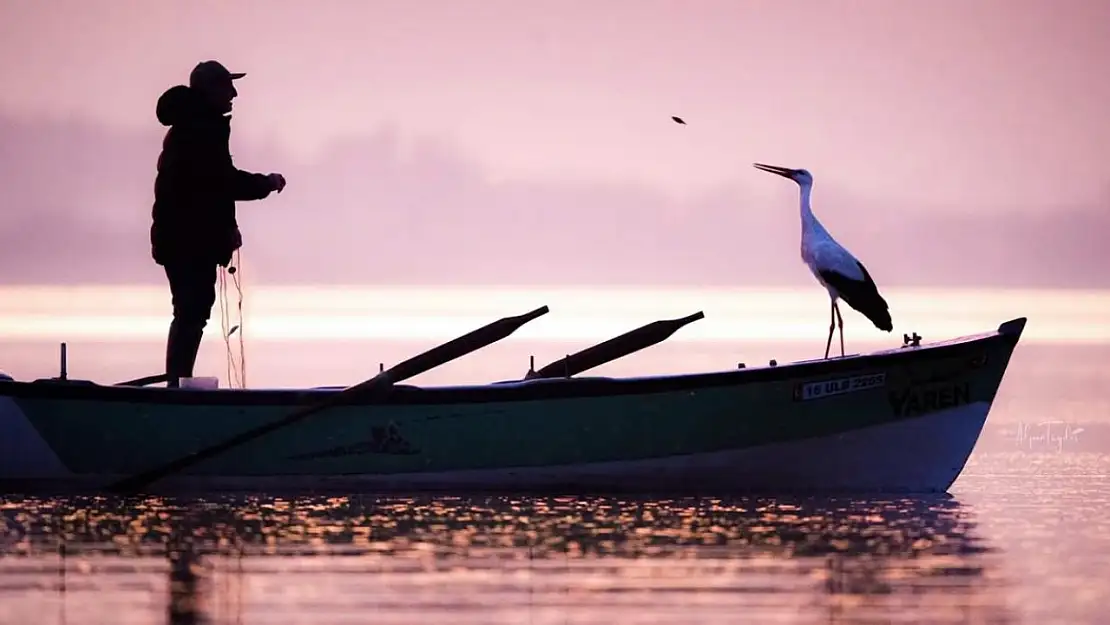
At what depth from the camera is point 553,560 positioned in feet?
49.5

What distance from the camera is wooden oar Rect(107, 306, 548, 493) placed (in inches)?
792

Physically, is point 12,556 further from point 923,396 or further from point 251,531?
point 923,396

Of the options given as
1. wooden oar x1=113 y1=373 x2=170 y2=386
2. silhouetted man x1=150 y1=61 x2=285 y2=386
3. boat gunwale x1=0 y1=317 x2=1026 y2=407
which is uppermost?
silhouetted man x1=150 y1=61 x2=285 y2=386

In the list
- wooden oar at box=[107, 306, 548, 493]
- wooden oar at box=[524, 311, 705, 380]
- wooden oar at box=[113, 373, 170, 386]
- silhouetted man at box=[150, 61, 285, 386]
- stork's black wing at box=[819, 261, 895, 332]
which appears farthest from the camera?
stork's black wing at box=[819, 261, 895, 332]

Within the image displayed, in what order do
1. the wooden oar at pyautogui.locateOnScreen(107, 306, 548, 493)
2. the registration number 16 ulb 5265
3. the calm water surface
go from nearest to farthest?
the calm water surface, the registration number 16 ulb 5265, the wooden oar at pyautogui.locateOnScreen(107, 306, 548, 493)

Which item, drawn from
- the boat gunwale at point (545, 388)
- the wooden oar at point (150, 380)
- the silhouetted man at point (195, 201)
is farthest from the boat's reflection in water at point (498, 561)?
the silhouetted man at point (195, 201)

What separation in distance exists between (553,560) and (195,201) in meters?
6.66

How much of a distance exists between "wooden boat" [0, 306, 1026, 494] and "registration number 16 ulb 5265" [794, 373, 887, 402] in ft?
0.04

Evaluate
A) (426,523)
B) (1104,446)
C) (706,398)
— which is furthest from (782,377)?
(1104,446)

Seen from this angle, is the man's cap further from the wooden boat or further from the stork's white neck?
the stork's white neck

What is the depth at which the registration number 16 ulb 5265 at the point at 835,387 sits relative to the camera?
20.0m

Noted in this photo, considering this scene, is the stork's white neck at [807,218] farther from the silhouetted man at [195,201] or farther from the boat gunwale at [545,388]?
the silhouetted man at [195,201]

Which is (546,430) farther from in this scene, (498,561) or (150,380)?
(498,561)

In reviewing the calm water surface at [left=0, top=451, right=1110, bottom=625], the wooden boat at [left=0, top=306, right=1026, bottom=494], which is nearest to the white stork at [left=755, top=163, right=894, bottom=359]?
the wooden boat at [left=0, top=306, right=1026, bottom=494]
